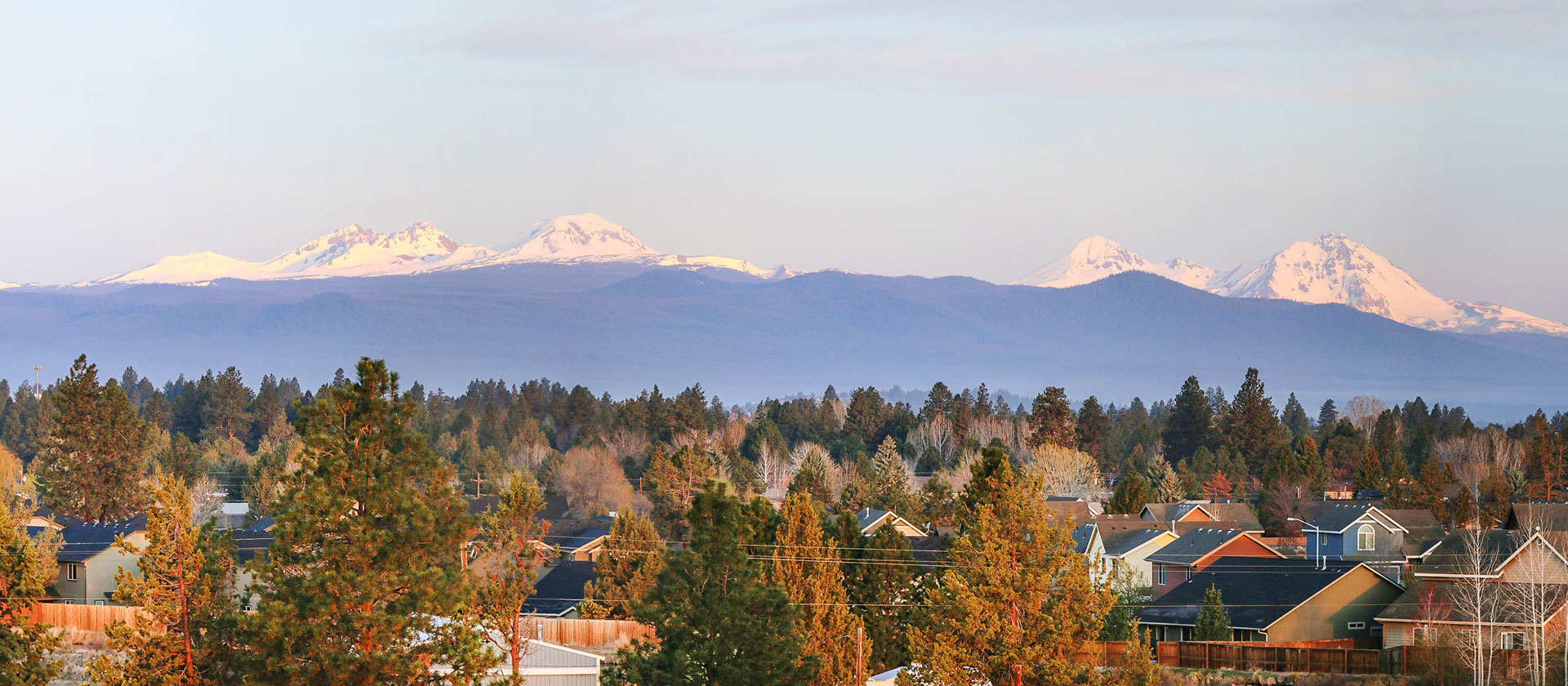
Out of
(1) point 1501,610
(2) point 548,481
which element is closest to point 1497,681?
(1) point 1501,610

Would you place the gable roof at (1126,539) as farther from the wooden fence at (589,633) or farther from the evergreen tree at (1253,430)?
the evergreen tree at (1253,430)

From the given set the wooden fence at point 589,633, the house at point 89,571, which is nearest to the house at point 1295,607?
the wooden fence at point 589,633

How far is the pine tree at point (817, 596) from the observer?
143 feet

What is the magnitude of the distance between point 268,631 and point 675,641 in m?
11.2

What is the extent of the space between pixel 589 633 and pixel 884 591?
44.9 feet

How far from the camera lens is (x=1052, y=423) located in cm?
14612

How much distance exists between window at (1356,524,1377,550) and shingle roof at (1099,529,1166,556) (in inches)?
344

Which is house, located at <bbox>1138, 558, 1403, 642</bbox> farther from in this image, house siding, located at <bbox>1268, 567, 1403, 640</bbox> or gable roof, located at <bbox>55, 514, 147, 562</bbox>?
gable roof, located at <bbox>55, 514, 147, 562</bbox>

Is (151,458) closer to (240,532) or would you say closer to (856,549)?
(240,532)

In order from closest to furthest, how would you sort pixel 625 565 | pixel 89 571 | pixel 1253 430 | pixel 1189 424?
pixel 625 565, pixel 89 571, pixel 1253 430, pixel 1189 424

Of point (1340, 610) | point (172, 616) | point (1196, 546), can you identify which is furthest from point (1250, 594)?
point (172, 616)

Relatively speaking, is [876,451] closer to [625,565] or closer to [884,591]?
[625,565]

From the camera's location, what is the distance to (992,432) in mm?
169875

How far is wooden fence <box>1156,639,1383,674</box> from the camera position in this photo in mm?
51062
